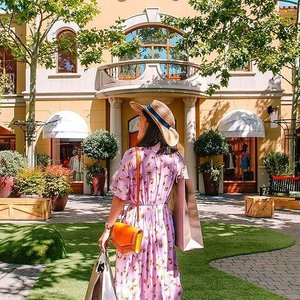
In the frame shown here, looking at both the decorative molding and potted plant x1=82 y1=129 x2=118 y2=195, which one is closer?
potted plant x1=82 y1=129 x2=118 y2=195

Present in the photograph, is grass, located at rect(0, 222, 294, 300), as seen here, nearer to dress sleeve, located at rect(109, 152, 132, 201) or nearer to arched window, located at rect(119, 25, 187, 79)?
dress sleeve, located at rect(109, 152, 132, 201)

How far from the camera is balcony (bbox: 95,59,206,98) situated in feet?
60.3

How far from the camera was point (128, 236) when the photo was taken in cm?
347

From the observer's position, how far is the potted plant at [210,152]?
18531 millimetres

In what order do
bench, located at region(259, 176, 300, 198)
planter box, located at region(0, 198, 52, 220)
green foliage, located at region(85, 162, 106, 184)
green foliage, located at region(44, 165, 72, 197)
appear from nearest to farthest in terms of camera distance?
planter box, located at region(0, 198, 52, 220) → green foliage, located at region(44, 165, 72, 197) → bench, located at region(259, 176, 300, 198) → green foliage, located at region(85, 162, 106, 184)

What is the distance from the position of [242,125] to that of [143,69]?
15.4 ft

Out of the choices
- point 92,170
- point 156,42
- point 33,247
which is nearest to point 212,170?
point 92,170

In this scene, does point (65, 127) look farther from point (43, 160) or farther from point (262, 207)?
point (262, 207)

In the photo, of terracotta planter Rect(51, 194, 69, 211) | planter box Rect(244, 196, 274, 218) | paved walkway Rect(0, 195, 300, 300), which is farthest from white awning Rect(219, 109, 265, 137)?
terracotta planter Rect(51, 194, 69, 211)

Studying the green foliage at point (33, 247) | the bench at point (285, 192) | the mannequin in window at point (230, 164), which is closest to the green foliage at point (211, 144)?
the mannequin in window at point (230, 164)

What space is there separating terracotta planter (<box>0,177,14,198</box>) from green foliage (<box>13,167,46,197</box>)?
7.02ft

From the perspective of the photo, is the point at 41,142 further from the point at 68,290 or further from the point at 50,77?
the point at 68,290

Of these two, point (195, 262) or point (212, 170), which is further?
point (212, 170)

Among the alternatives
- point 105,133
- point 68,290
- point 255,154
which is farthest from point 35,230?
point 255,154
